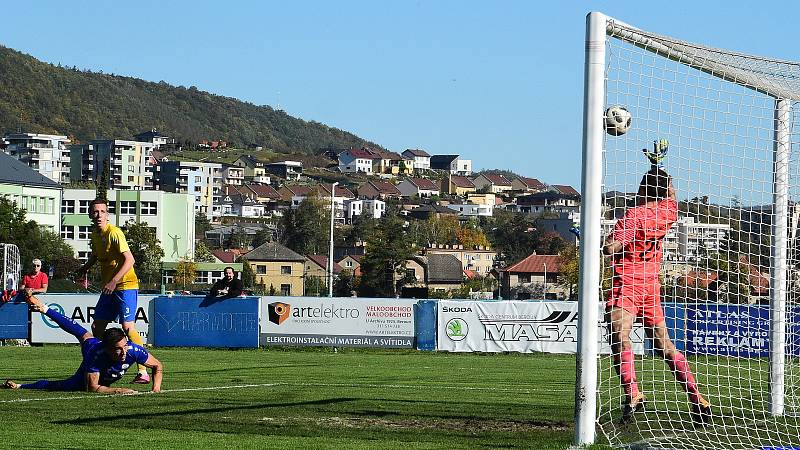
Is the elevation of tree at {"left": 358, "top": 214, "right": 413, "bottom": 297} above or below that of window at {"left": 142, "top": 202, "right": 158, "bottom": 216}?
below

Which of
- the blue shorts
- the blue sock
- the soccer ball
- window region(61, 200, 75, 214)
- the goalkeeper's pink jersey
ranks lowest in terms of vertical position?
the blue sock

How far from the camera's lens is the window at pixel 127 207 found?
146m

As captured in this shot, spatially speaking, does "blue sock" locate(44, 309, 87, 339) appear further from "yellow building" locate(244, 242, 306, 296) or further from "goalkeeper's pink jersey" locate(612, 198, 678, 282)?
"yellow building" locate(244, 242, 306, 296)

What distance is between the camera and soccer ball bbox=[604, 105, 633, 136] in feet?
31.3

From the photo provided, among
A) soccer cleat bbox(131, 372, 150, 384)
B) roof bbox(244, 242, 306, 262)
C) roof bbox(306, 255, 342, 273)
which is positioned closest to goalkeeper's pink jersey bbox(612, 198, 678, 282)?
soccer cleat bbox(131, 372, 150, 384)

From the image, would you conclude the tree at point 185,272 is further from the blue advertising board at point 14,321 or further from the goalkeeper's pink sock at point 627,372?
the goalkeeper's pink sock at point 627,372

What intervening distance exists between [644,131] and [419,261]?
127 meters

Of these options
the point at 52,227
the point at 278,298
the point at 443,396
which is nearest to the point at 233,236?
the point at 52,227

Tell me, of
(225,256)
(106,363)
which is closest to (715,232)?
(106,363)

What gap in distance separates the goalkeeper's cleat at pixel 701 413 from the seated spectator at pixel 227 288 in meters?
18.9

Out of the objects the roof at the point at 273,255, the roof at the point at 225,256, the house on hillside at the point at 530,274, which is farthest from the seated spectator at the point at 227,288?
the roof at the point at 225,256

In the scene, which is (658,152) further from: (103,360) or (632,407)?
(103,360)

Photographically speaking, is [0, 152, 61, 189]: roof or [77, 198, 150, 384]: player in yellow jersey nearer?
[77, 198, 150, 384]: player in yellow jersey

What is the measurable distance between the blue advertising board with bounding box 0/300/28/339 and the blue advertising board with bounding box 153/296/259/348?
2841 millimetres
